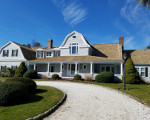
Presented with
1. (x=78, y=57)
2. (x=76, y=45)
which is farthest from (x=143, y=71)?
(x=76, y=45)

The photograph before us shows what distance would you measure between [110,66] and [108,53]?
10.3ft

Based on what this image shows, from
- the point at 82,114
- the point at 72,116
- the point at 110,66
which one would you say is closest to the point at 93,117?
the point at 82,114

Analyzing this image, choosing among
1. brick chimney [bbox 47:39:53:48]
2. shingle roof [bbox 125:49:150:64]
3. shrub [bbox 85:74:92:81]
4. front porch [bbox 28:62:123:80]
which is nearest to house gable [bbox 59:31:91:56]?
front porch [bbox 28:62:123:80]

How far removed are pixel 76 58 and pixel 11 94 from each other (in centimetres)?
1528

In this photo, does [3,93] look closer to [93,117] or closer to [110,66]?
[93,117]

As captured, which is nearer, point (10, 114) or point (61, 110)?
point (10, 114)

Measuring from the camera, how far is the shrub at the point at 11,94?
6.41 metres

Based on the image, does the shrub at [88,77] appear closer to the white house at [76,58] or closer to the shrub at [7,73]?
the white house at [76,58]

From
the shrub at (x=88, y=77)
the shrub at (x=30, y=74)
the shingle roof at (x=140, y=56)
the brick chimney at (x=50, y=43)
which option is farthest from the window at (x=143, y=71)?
the brick chimney at (x=50, y=43)

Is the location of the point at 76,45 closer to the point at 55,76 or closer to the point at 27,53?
the point at 55,76

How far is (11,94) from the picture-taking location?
258 inches

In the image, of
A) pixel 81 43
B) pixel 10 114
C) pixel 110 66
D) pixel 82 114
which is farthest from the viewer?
pixel 81 43

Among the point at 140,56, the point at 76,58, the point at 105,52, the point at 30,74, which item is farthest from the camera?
the point at 105,52

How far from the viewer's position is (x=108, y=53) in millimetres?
23406
